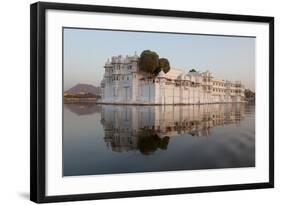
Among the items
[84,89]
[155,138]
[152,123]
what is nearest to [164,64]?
[152,123]

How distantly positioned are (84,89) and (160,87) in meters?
0.63

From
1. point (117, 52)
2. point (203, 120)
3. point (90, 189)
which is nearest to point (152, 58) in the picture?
point (117, 52)

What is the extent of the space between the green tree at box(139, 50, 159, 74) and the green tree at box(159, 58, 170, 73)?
0.04m

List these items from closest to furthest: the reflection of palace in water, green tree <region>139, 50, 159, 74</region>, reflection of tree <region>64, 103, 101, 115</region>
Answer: reflection of tree <region>64, 103, 101, 115</region>, the reflection of palace in water, green tree <region>139, 50, 159, 74</region>

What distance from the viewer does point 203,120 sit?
538cm

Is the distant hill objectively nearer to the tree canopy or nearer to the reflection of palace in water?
the reflection of palace in water

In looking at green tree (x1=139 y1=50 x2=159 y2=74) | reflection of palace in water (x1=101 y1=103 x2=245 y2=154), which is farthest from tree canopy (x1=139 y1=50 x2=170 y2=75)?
reflection of palace in water (x1=101 y1=103 x2=245 y2=154)

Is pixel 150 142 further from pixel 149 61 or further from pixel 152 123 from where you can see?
pixel 149 61

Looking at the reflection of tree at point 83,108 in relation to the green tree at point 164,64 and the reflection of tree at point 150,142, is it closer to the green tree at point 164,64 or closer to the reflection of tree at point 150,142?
the reflection of tree at point 150,142

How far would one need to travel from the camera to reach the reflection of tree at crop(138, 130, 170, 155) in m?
5.15

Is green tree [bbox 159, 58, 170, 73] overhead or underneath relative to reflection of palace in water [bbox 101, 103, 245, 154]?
overhead

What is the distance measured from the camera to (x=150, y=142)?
204 inches

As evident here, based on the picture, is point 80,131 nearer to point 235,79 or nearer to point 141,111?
point 141,111

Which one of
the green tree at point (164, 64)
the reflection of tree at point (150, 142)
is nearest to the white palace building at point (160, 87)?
the green tree at point (164, 64)
